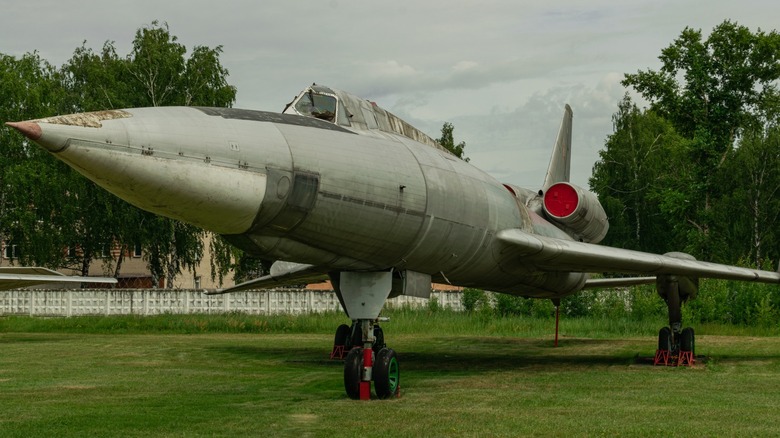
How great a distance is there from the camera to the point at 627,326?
2500 cm

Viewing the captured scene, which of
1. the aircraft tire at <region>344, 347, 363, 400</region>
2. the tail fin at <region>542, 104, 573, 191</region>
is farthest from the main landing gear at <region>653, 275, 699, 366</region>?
the aircraft tire at <region>344, 347, 363, 400</region>

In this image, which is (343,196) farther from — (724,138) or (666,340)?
(724,138)

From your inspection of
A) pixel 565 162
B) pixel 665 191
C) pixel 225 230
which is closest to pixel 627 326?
pixel 565 162

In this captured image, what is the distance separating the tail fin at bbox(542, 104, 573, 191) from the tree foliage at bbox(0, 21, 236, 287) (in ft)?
70.6

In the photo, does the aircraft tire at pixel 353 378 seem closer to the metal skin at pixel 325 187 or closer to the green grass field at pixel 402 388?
the green grass field at pixel 402 388

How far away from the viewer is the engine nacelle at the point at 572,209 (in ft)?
53.8

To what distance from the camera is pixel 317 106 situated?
36.7 ft

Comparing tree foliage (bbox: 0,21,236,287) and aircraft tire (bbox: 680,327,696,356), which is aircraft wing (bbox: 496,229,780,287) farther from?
tree foliage (bbox: 0,21,236,287)

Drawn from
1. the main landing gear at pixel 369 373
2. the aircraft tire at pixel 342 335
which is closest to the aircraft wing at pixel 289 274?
the aircraft tire at pixel 342 335

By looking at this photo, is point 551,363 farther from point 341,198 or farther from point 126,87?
point 126,87

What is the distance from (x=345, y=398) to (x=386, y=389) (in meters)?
0.51

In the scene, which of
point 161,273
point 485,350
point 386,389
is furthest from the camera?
point 161,273

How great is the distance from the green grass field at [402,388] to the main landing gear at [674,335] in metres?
0.54

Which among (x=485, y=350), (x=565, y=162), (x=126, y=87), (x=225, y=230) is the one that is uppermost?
(x=126, y=87)
